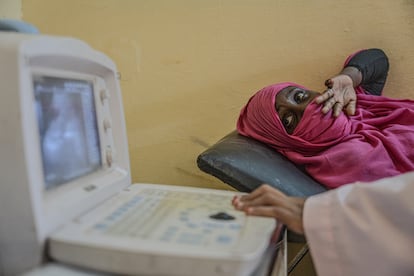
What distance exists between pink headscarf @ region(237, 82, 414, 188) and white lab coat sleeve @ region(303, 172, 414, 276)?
0.43m

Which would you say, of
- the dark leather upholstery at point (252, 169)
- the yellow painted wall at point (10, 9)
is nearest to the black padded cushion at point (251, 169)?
the dark leather upholstery at point (252, 169)

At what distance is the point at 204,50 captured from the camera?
1.32m

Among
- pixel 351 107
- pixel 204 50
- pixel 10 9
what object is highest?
pixel 10 9

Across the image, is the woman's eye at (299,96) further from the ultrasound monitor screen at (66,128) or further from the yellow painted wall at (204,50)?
the ultrasound monitor screen at (66,128)

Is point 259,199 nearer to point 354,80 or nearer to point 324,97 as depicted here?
point 324,97

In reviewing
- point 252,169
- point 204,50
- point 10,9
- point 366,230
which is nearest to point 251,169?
point 252,169

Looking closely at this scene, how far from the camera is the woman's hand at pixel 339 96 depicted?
3.35 feet

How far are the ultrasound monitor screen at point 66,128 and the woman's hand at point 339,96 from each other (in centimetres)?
63

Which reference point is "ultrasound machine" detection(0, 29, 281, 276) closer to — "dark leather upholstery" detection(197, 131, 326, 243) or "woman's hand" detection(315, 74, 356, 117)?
"dark leather upholstery" detection(197, 131, 326, 243)

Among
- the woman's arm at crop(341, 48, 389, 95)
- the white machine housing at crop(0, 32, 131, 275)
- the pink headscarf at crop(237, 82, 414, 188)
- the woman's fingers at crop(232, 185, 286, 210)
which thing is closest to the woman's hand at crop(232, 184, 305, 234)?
the woman's fingers at crop(232, 185, 286, 210)

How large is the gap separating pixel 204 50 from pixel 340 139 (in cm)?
55

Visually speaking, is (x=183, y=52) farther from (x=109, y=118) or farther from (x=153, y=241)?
(x=153, y=241)

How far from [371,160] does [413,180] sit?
45 cm

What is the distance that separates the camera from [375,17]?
1244mm
